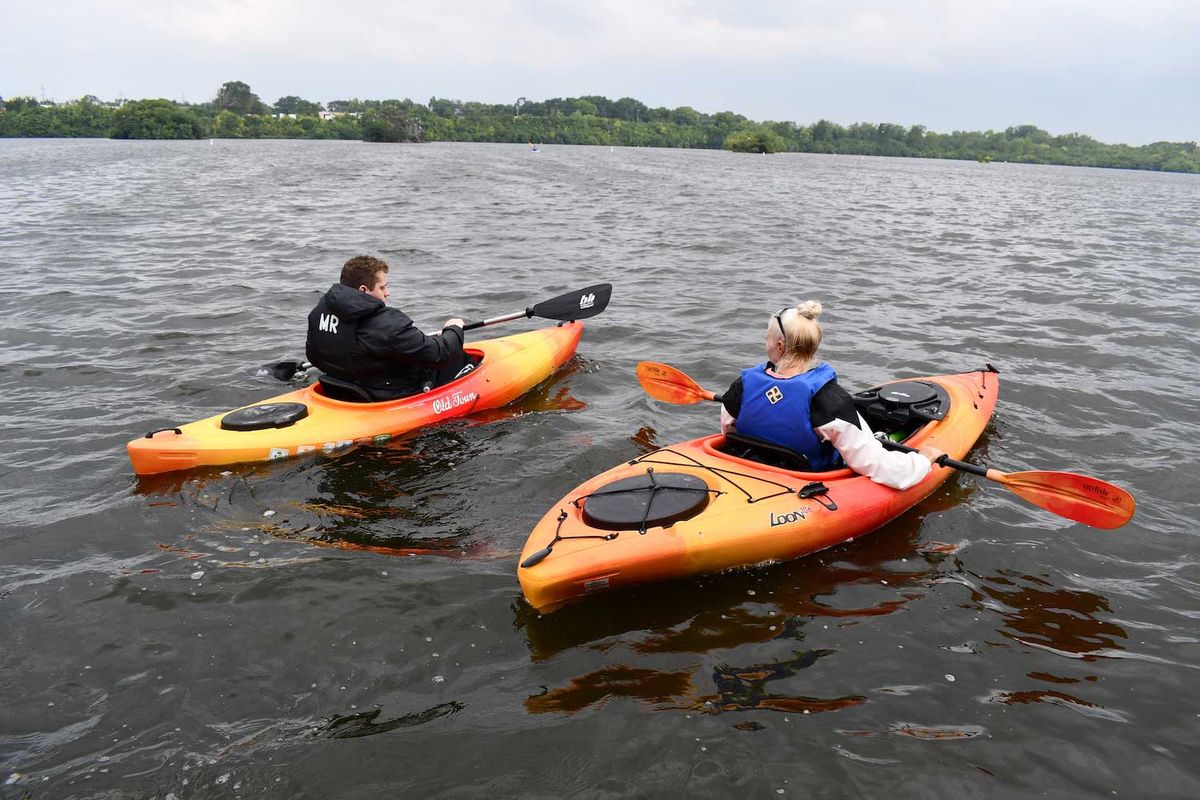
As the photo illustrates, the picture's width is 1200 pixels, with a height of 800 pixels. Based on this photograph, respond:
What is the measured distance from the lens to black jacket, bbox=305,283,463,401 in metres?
5.83

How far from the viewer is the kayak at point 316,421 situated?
5.39 m

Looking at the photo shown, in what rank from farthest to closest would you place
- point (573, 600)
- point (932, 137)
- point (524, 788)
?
point (932, 137), point (573, 600), point (524, 788)

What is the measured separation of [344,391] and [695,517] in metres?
3.33

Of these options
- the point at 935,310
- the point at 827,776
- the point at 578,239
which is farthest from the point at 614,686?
the point at 578,239

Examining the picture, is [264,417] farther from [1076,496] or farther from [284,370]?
[1076,496]

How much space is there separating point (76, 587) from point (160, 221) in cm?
1706

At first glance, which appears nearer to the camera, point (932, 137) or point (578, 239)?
point (578, 239)

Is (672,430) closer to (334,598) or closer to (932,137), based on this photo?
(334,598)

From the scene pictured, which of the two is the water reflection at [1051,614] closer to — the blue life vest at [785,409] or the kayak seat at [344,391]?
the blue life vest at [785,409]

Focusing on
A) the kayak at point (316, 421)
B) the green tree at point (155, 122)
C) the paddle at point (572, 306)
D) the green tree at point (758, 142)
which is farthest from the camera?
the green tree at point (758, 142)

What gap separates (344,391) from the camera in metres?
6.19

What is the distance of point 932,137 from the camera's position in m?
113

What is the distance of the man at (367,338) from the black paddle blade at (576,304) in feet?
6.64

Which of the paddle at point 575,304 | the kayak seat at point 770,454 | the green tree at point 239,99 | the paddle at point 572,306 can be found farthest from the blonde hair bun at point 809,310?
the green tree at point 239,99
